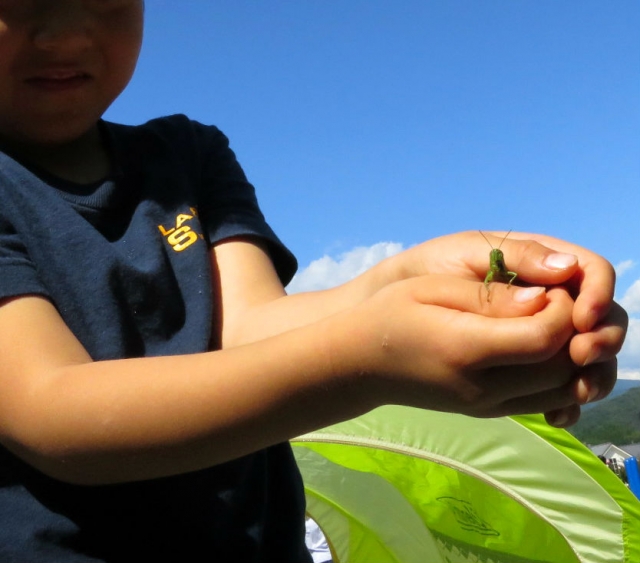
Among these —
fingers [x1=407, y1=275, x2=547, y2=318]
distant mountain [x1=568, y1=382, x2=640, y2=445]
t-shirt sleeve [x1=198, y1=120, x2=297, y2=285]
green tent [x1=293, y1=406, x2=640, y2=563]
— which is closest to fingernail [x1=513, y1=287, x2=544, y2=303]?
fingers [x1=407, y1=275, x2=547, y2=318]

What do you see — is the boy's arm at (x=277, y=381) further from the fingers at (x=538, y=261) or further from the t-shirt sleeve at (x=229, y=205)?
the t-shirt sleeve at (x=229, y=205)

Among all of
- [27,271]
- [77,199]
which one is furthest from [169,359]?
[77,199]

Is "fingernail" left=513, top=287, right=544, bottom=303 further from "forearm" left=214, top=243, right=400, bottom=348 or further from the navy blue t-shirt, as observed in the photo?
the navy blue t-shirt

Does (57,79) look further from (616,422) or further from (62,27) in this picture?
(616,422)

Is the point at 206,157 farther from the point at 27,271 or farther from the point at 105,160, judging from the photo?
the point at 27,271

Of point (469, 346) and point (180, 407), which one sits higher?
point (469, 346)

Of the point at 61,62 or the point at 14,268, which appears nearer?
the point at 14,268

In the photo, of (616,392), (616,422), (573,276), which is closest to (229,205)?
(573,276)

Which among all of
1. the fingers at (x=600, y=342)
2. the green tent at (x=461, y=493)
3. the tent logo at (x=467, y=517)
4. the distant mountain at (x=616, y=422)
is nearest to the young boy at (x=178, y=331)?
the fingers at (x=600, y=342)
